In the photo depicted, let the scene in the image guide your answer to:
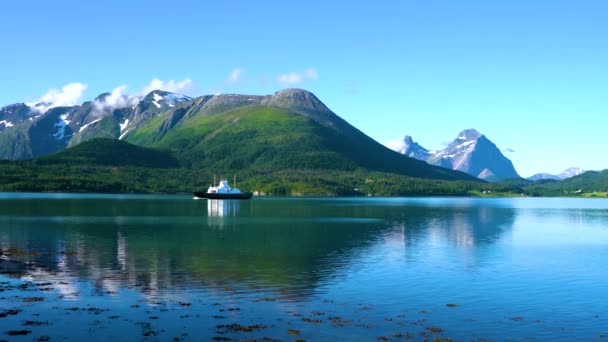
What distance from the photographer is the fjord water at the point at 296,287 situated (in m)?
37.9

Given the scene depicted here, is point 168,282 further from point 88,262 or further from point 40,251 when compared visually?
point 40,251

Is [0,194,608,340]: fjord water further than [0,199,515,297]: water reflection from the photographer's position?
No

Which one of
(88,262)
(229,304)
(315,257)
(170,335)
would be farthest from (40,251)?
(170,335)

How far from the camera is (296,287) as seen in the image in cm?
5184

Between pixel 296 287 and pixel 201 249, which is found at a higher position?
pixel 201 249

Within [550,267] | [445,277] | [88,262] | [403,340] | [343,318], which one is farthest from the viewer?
[550,267]

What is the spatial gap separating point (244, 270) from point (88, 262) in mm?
17385

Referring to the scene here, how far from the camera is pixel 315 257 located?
73.4 m

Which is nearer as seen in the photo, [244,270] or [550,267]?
[244,270]

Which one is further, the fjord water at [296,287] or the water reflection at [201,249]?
the water reflection at [201,249]

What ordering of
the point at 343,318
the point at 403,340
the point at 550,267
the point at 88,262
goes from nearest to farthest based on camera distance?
the point at 403,340 → the point at 343,318 → the point at 88,262 → the point at 550,267

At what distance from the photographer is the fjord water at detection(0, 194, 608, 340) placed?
37.9 m

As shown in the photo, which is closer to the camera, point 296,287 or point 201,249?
point 296,287

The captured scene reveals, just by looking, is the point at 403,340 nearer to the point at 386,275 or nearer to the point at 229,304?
the point at 229,304
